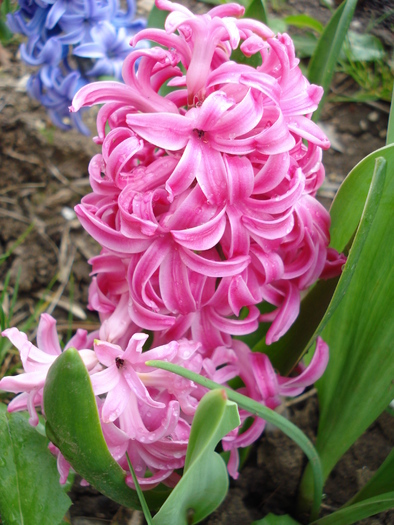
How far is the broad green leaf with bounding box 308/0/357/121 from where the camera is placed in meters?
0.99

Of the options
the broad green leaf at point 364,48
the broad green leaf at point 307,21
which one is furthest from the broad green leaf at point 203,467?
the broad green leaf at point 364,48

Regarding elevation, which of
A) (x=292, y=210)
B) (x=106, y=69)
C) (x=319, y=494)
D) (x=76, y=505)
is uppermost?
(x=292, y=210)

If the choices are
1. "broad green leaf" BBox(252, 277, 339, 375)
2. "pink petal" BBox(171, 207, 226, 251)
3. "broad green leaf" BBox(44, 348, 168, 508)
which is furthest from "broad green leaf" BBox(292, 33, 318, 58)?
"broad green leaf" BBox(44, 348, 168, 508)

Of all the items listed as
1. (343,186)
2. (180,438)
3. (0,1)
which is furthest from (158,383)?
(0,1)

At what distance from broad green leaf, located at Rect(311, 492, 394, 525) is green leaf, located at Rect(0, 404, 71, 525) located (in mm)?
437

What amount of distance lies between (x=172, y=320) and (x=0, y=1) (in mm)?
1441

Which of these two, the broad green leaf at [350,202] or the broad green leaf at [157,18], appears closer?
the broad green leaf at [350,202]

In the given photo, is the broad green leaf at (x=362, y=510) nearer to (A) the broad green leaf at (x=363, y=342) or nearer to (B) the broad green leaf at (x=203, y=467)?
(A) the broad green leaf at (x=363, y=342)

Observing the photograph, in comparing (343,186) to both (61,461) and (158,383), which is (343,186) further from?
(61,461)

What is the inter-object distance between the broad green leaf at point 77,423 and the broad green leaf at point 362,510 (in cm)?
37

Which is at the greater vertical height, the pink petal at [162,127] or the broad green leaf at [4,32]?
the pink petal at [162,127]

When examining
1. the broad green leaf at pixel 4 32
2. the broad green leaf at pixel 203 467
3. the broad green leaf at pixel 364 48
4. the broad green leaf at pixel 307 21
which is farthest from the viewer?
the broad green leaf at pixel 364 48

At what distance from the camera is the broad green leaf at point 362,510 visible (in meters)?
0.81

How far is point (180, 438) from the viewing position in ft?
2.73
